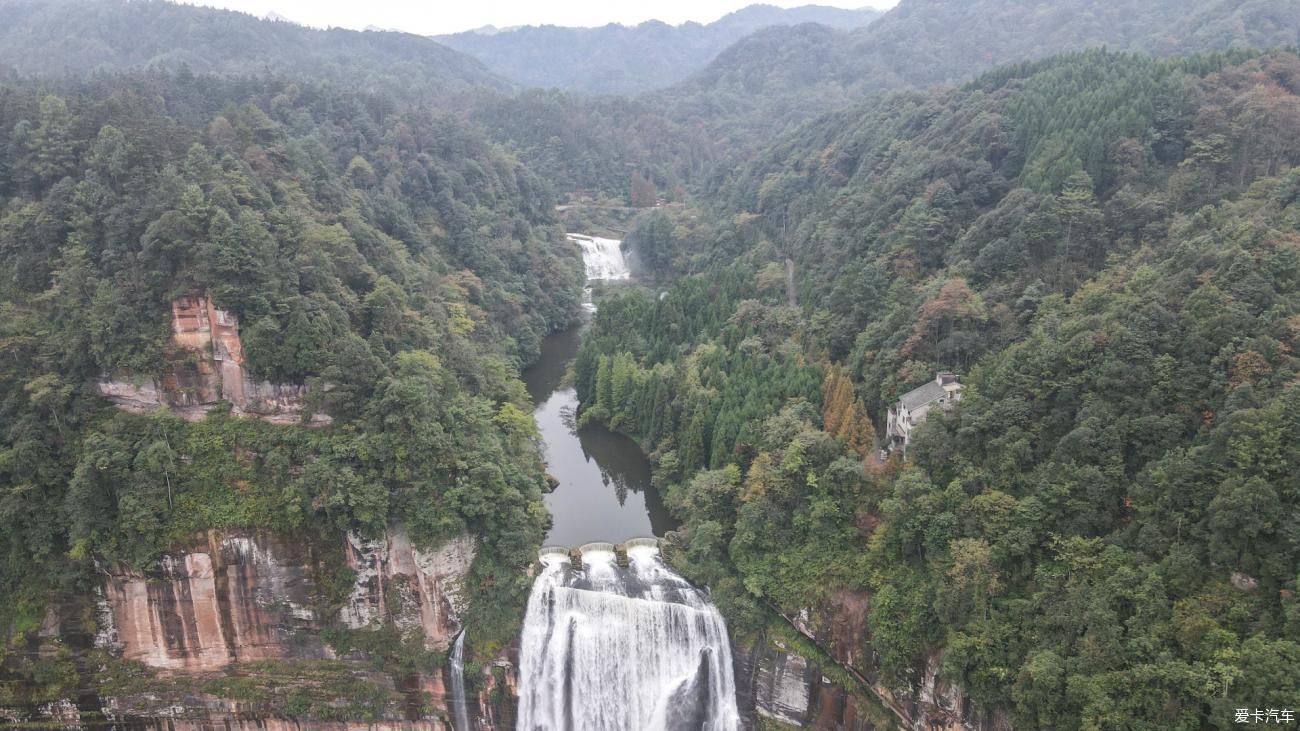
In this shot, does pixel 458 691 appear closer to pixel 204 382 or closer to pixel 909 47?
pixel 204 382

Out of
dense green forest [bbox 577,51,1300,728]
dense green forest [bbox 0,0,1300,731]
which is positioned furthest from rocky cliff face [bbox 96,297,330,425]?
dense green forest [bbox 577,51,1300,728]

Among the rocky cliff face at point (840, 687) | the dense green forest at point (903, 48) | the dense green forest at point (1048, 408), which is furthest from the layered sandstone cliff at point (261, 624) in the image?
the dense green forest at point (903, 48)

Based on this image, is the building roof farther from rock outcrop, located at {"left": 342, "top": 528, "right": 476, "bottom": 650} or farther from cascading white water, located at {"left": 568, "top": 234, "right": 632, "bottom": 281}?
cascading white water, located at {"left": 568, "top": 234, "right": 632, "bottom": 281}

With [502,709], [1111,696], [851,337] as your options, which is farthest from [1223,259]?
[502,709]

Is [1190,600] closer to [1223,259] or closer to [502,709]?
[1223,259]

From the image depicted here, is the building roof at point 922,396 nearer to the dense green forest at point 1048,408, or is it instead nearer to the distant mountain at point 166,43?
the dense green forest at point 1048,408

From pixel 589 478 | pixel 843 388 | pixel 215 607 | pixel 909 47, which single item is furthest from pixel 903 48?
pixel 215 607
